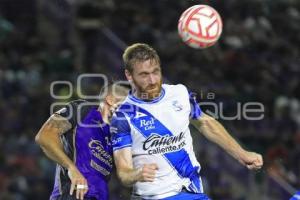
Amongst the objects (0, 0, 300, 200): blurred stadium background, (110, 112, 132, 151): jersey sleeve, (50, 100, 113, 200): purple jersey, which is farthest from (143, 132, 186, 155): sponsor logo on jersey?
(0, 0, 300, 200): blurred stadium background

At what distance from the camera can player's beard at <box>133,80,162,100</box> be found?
23.9 feet

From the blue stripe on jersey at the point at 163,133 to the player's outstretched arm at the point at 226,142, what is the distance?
1.25 feet

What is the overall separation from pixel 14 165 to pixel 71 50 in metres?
4.01

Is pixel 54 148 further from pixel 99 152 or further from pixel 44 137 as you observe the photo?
pixel 99 152

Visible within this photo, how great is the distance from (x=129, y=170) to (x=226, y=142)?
1114 millimetres

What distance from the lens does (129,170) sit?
22.8 feet

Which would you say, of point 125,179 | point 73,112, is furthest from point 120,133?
point 73,112

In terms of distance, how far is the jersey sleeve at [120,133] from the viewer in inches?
286

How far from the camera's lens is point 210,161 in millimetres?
14281

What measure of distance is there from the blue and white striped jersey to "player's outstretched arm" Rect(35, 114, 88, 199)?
1.44ft

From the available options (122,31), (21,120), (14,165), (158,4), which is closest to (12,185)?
(14,165)

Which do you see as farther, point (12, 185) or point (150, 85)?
point (12, 185)

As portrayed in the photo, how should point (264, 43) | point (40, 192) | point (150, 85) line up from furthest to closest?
point (264, 43)
point (40, 192)
point (150, 85)

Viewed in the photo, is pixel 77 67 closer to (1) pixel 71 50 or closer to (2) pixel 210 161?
(1) pixel 71 50
